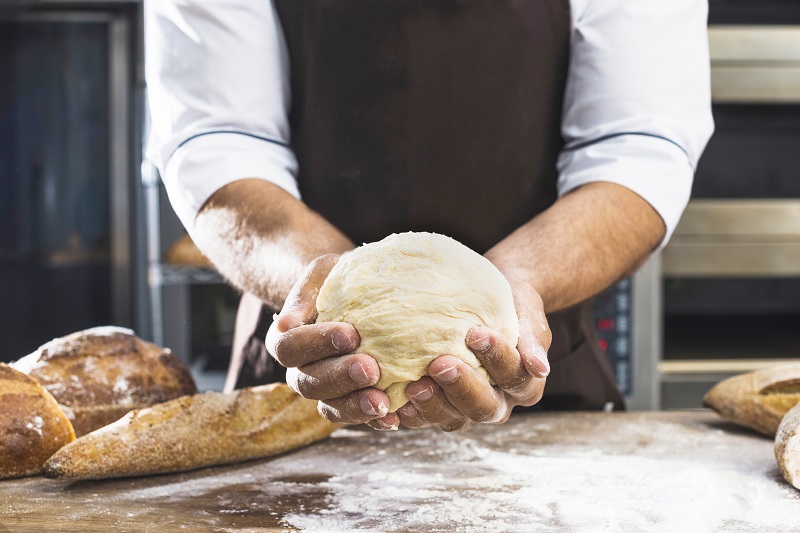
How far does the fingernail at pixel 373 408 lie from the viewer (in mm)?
830

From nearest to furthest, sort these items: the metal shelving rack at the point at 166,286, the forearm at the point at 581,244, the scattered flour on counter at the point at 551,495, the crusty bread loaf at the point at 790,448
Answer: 1. the scattered flour on counter at the point at 551,495
2. the crusty bread loaf at the point at 790,448
3. the forearm at the point at 581,244
4. the metal shelving rack at the point at 166,286

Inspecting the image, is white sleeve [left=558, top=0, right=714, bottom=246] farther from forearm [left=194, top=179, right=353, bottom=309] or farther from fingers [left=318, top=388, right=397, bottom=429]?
fingers [left=318, top=388, right=397, bottom=429]

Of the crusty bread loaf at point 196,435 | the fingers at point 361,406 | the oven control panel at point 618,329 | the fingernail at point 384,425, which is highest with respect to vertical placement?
the fingers at point 361,406

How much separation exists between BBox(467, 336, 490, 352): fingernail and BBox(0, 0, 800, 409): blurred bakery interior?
171cm

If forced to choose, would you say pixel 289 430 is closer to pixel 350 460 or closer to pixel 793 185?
pixel 350 460

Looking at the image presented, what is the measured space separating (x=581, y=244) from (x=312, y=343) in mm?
548

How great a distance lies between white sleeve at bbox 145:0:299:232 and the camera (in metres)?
1.42

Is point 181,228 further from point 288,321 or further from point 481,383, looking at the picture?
point 481,383

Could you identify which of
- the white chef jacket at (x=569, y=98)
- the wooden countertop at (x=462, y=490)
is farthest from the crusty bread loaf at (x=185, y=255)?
the wooden countertop at (x=462, y=490)

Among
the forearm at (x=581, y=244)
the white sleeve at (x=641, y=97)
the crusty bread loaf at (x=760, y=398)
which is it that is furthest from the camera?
the white sleeve at (x=641, y=97)

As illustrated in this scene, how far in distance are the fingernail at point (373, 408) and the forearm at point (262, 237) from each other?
1.11 feet

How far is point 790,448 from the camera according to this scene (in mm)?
1023

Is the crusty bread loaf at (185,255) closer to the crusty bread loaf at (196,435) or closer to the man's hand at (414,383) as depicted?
the crusty bread loaf at (196,435)

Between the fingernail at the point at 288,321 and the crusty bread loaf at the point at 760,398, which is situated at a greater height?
the fingernail at the point at 288,321
